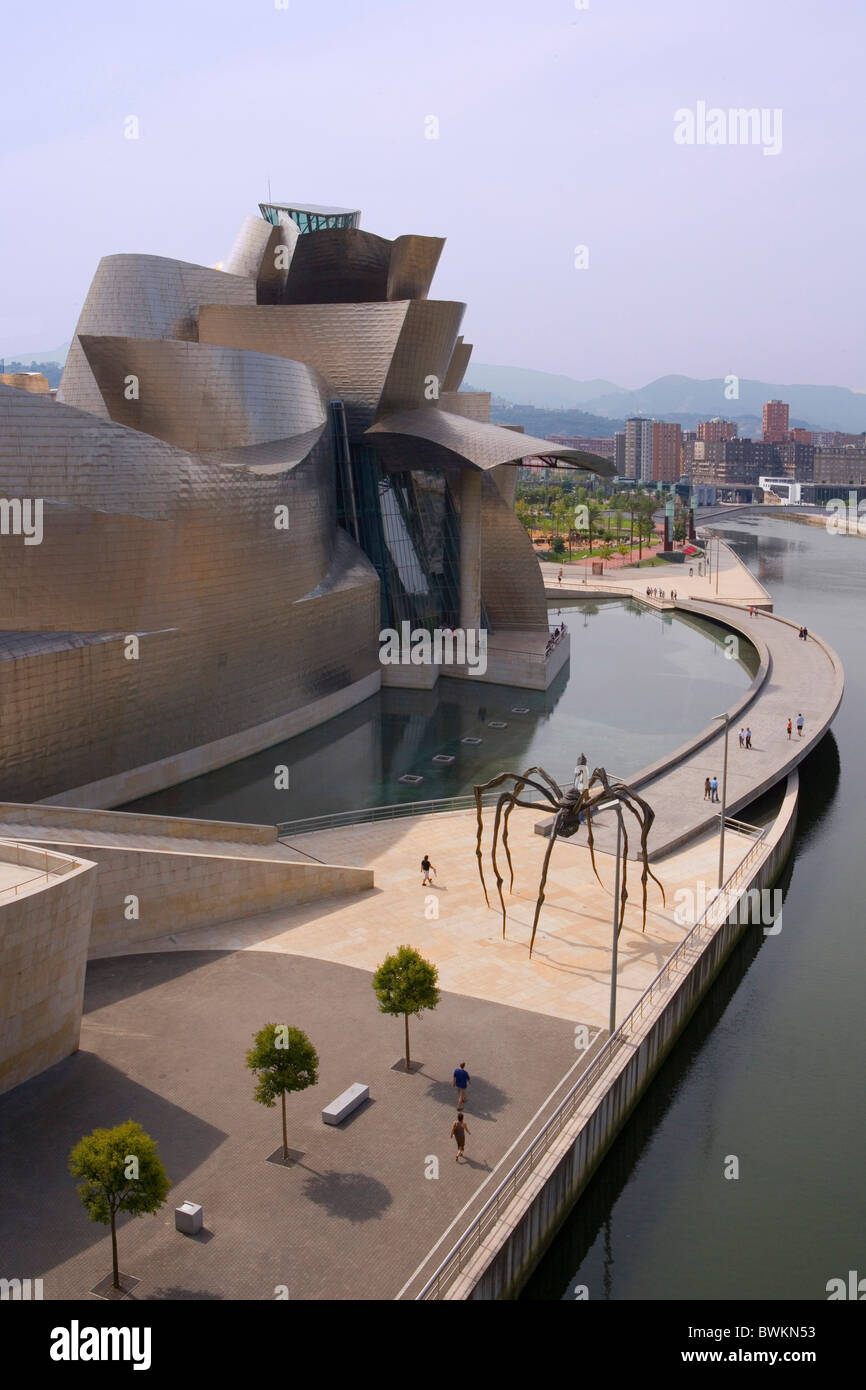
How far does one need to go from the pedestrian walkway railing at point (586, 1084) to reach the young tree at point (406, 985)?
2.05m

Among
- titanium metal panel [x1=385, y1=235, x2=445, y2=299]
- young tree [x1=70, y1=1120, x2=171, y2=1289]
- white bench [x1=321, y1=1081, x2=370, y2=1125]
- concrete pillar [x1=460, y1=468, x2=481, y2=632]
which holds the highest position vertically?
titanium metal panel [x1=385, y1=235, x2=445, y2=299]

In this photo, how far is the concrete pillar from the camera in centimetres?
3828

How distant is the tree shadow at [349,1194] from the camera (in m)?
11.3

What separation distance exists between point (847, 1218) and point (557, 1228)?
133 inches

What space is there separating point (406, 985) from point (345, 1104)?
5.21ft

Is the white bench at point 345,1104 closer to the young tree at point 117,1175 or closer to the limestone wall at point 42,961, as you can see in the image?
the young tree at point 117,1175

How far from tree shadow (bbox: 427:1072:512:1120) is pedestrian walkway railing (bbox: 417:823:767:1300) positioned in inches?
27.0

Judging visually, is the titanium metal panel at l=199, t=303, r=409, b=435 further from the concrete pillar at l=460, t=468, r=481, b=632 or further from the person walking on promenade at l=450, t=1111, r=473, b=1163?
the person walking on promenade at l=450, t=1111, r=473, b=1163

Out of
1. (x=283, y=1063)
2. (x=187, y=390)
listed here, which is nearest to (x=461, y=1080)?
(x=283, y=1063)

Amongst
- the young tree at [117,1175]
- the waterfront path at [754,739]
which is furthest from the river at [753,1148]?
the young tree at [117,1175]

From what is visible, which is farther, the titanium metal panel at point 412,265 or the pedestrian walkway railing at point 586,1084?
the titanium metal panel at point 412,265

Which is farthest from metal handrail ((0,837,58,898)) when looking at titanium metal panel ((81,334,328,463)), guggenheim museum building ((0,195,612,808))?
titanium metal panel ((81,334,328,463))
